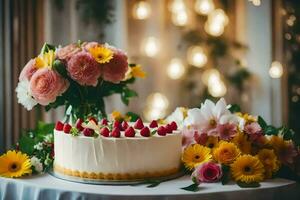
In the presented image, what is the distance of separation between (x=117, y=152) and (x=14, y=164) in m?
0.42

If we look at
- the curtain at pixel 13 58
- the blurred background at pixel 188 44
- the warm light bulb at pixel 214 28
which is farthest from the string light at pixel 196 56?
the curtain at pixel 13 58

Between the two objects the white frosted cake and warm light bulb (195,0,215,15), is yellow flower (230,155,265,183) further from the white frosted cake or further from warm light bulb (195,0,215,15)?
warm light bulb (195,0,215,15)

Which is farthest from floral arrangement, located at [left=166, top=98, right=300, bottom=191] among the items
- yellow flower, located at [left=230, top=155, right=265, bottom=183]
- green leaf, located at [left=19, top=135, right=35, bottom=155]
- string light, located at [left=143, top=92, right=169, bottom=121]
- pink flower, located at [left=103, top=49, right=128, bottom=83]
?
string light, located at [left=143, top=92, right=169, bottom=121]

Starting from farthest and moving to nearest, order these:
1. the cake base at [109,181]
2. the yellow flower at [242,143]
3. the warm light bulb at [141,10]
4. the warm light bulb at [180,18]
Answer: the warm light bulb at [180,18] → the warm light bulb at [141,10] → the yellow flower at [242,143] → the cake base at [109,181]

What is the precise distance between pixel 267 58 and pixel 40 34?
1974 millimetres

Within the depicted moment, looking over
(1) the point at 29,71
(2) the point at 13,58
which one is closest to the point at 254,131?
(1) the point at 29,71

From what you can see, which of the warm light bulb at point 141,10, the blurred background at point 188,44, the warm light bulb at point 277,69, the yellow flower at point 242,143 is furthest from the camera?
the warm light bulb at point 141,10

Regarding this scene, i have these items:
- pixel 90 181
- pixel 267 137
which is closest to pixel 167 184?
pixel 90 181

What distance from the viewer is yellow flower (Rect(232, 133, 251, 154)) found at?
6.17 feet

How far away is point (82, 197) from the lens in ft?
5.32

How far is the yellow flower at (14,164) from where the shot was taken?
1.85 m

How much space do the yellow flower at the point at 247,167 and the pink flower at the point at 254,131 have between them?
139 millimetres

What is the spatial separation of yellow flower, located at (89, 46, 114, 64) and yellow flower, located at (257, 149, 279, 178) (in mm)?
712

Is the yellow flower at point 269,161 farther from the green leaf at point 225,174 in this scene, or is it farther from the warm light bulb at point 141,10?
the warm light bulb at point 141,10
